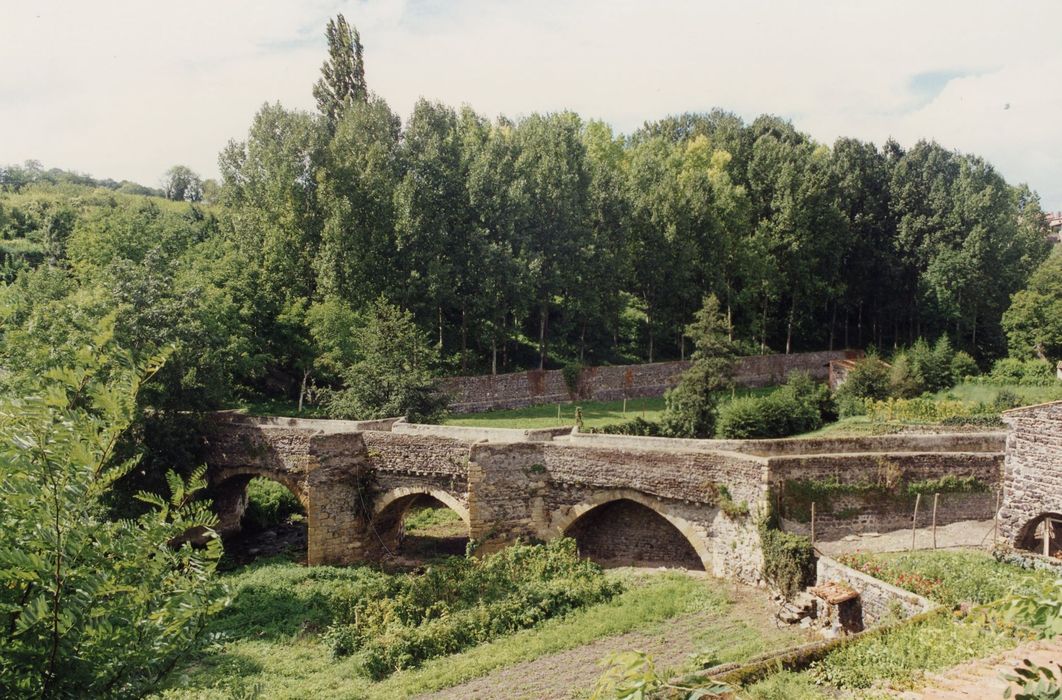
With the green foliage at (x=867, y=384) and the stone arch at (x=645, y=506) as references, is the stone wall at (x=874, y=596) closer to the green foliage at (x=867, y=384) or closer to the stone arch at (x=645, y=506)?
the stone arch at (x=645, y=506)

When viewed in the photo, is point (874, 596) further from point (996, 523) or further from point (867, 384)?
point (867, 384)

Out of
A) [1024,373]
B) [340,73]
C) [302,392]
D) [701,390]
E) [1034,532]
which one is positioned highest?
[340,73]

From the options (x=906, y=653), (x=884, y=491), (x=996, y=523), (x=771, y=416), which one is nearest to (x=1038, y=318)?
(x=771, y=416)

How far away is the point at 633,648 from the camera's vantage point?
45.6 ft

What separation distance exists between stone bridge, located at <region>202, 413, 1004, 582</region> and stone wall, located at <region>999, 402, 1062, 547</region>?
59.2 inches

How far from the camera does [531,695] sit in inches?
532

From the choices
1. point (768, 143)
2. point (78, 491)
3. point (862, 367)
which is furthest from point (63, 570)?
point (768, 143)

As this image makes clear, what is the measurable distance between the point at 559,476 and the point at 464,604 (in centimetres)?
428

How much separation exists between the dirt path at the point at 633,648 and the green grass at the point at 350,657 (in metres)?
0.21

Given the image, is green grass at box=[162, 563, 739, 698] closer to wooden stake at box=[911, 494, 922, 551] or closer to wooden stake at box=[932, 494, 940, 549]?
wooden stake at box=[911, 494, 922, 551]

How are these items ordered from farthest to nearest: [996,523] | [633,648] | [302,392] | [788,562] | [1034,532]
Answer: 1. [302,392]
2. [1034,532]
3. [996,523]
4. [788,562]
5. [633,648]

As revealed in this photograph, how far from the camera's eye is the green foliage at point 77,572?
5414 mm

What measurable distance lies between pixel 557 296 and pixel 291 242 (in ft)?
48.4

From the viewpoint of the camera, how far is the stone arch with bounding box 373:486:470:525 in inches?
866
